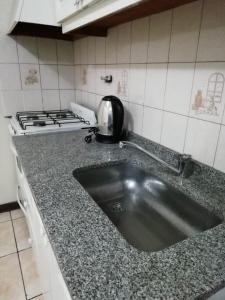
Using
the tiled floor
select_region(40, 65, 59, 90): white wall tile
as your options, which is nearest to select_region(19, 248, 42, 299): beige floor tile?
the tiled floor

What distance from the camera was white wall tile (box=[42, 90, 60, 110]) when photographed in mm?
1979

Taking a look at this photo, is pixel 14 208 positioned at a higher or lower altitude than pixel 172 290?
lower

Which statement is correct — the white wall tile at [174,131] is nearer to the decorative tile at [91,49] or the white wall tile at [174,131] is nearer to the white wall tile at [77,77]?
the decorative tile at [91,49]

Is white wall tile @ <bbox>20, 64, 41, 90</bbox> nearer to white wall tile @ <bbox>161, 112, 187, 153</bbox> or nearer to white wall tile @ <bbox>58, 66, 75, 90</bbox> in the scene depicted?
white wall tile @ <bbox>58, 66, 75, 90</bbox>

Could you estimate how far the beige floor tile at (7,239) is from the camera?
1.65 meters

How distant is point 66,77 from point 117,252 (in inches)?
70.0

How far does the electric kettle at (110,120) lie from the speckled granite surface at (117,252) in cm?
43

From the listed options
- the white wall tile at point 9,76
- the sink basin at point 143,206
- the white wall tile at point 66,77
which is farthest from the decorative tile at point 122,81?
the white wall tile at point 9,76

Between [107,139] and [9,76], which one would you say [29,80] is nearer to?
[9,76]

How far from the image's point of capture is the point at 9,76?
180cm

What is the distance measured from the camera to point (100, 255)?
21.2 inches

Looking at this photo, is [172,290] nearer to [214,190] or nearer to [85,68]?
[214,190]

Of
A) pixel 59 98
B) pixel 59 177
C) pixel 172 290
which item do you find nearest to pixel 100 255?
pixel 172 290

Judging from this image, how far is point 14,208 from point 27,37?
1.50 metres
